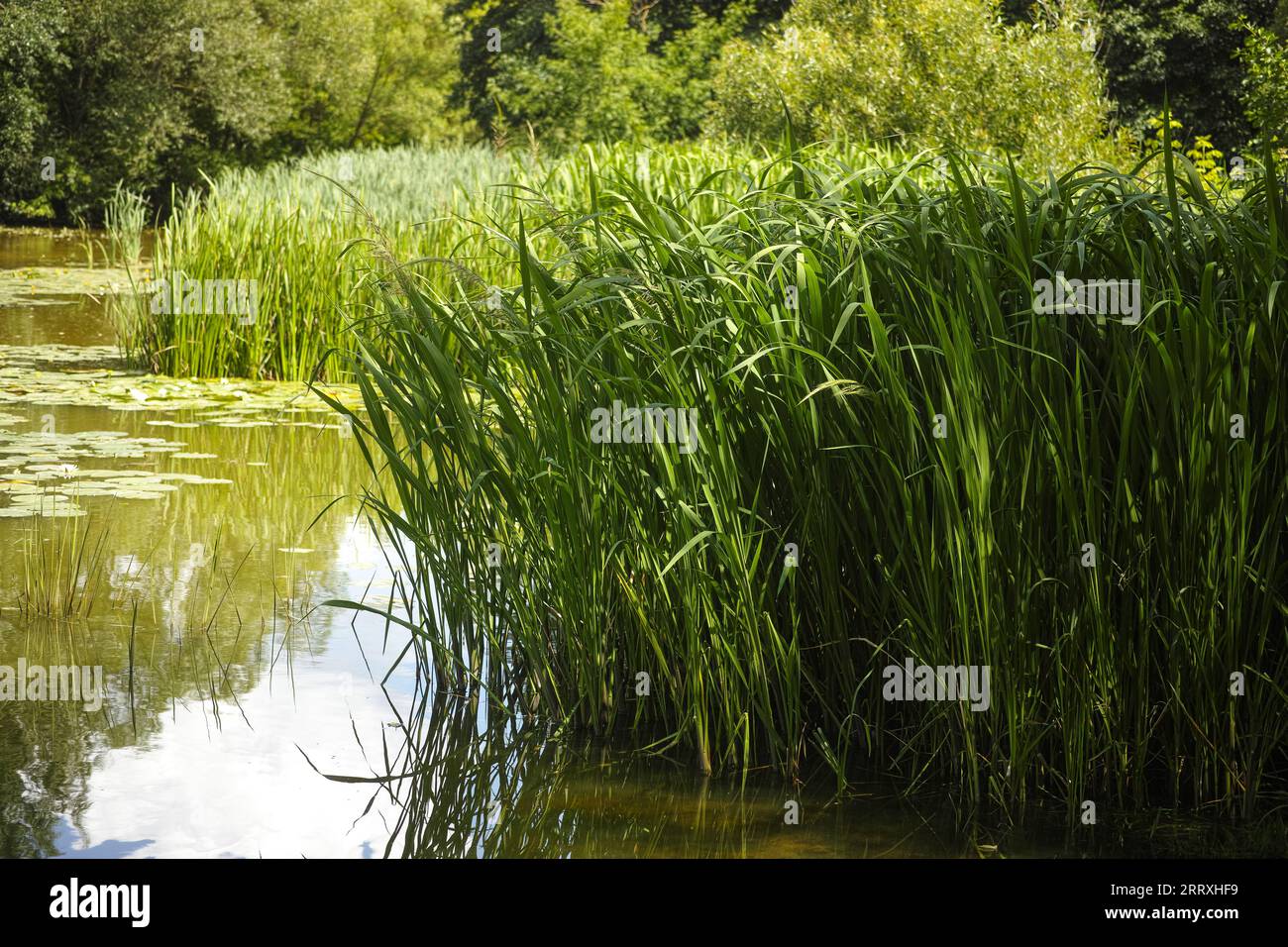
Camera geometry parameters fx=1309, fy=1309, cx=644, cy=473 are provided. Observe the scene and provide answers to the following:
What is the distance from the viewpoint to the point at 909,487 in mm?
3197

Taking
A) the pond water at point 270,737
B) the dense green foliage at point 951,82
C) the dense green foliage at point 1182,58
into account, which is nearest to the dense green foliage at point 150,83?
the dense green foliage at point 951,82

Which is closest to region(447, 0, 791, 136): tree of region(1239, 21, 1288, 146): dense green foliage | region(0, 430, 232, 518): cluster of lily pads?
region(1239, 21, 1288, 146): dense green foliage

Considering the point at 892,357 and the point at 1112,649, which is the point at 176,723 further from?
the point at 1112,649

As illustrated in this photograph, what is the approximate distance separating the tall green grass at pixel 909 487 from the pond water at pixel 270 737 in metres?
0.21

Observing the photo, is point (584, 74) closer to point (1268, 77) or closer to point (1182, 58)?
point (1268, 77)

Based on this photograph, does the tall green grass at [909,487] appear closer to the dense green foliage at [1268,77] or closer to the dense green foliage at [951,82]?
the dense green foliage at [951,82]

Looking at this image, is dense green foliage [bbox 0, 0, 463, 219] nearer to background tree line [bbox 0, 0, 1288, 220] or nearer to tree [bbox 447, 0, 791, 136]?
background tree line [bbox 0, 0, 1288, 220]

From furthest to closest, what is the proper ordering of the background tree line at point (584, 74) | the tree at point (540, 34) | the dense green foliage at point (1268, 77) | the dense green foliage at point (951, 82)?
1. the tree at point (540, 34)
2. the background tree line at point (584, 74)
3. the dense green foliage at point (951, 82)
4. the dense green foliage at point (1268, 77)

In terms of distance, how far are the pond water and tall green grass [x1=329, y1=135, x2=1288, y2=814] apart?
0.21 meters

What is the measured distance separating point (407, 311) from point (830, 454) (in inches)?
52.2

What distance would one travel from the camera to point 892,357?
328 cm

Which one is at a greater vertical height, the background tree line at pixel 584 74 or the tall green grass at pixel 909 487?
the background tree line at pixel 584 74

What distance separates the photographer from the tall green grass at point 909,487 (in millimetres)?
3098

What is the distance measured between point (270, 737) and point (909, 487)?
1.90m
